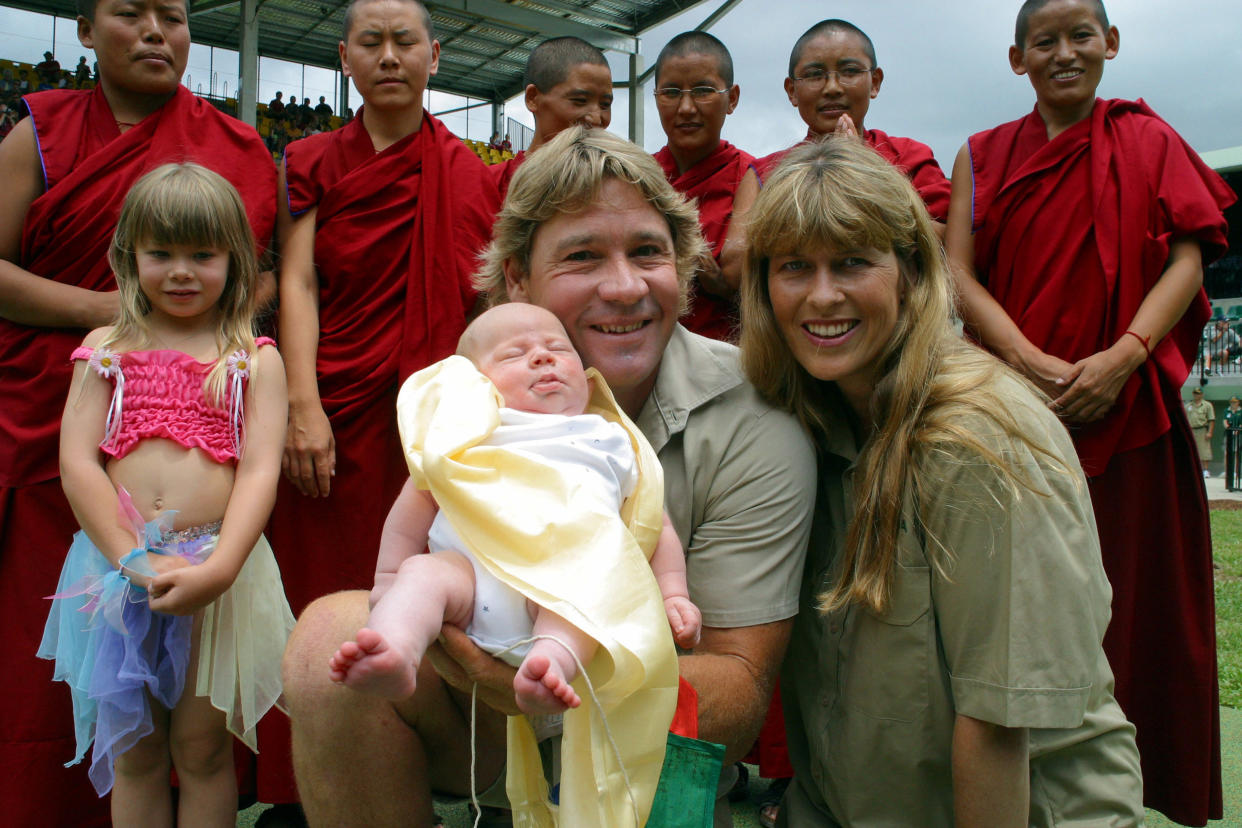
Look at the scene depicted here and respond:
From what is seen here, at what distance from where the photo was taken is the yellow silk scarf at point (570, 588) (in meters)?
1.52

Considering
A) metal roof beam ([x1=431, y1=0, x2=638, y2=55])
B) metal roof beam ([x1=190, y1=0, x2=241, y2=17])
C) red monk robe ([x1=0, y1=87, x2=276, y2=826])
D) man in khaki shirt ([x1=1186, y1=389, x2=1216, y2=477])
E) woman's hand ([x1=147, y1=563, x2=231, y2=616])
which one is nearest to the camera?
woman's hand ([x1=147, y1=563, x2=231, y2=616])

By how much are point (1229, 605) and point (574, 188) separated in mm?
6529

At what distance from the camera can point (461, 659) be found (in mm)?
1591

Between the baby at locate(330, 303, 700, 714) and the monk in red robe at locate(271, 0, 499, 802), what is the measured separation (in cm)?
126

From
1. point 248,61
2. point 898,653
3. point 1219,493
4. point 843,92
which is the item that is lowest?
point 1219,493

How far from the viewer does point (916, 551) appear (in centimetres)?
190

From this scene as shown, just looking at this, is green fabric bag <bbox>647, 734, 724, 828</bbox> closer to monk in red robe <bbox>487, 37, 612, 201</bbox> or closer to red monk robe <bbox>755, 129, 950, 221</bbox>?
red monk robe <bbox>755, 129, 950, 221</bbox>

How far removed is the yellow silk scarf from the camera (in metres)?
1.52

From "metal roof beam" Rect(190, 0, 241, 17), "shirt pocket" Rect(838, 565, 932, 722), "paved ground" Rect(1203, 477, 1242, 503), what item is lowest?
"paved ground" Rect(1203, 477, 1242, 503)

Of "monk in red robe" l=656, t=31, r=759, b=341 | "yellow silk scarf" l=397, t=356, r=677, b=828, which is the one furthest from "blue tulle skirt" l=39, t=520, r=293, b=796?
"monk in red robe" l=656, t=31, r=759, b=341

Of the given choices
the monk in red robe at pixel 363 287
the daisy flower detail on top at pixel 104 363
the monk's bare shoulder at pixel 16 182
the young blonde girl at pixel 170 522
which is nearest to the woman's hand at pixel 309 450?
the monk in red robe at pixel 363 287

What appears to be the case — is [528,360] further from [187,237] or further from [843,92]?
[843,92]


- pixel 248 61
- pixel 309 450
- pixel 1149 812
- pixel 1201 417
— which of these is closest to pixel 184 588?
pixel 309 450

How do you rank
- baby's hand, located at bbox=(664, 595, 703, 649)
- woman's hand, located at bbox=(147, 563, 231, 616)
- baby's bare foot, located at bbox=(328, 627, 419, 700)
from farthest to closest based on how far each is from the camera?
woman's hand, located at bbox=(147, 563, 231, 616)
baby's hand, located at bbox=(664, 595, 703, 649)
baby's bare foot, located at bbox=(328, 627, 419, 700)
